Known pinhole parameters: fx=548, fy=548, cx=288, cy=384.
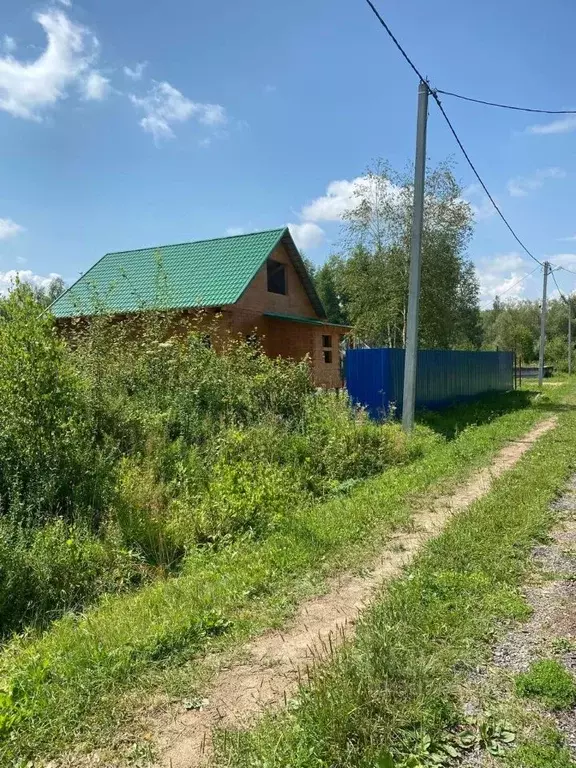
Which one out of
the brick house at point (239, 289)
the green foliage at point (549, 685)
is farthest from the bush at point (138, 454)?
the brick house at point (239, 289)

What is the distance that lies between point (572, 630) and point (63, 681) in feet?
9.68

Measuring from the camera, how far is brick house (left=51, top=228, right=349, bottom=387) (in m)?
17.4

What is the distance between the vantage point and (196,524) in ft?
19.0

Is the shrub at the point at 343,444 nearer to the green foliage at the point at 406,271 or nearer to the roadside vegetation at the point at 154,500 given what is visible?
the roadside vegetation at the point at 154,500

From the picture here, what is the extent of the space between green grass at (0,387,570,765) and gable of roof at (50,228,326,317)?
1202 centimetres

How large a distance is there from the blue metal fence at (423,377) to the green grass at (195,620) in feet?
18.5

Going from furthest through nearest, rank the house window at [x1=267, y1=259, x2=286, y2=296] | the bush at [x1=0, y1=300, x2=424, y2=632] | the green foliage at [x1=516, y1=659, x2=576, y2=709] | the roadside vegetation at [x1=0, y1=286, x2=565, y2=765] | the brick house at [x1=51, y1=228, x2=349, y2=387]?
1. the house window at [x1=267, y1=259, x2=286, y2=296]
2. the brick house at [x1=51, y1=228, x2=349, y2=387]
3. the bush at [x1=0, y1=300, x2=424, y2=632]
4. the roadside vegetation at [x1=0, y1=286, x2=565, y2=765]
5. the green foliage at [x1=516, y1=659, x2=576, y2=709]

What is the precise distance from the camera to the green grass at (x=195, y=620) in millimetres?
2770

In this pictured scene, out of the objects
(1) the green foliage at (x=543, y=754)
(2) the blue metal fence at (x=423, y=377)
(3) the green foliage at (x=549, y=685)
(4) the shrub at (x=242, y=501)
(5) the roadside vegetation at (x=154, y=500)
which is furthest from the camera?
(2) the blue metal fence at (x=423, y=377)

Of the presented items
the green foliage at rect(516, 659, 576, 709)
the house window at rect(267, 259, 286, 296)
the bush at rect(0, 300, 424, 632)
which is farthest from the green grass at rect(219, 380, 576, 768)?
the house window at rect(267, 259, 286, 296)

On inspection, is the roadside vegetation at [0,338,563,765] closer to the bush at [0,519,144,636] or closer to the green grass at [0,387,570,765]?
the green grass at [0,387,570,765]

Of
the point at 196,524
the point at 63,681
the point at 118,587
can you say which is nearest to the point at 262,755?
the point at 63,681

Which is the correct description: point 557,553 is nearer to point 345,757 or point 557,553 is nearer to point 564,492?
point 564,492

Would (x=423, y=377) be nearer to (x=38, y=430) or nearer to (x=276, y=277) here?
(x=276, y=277)
